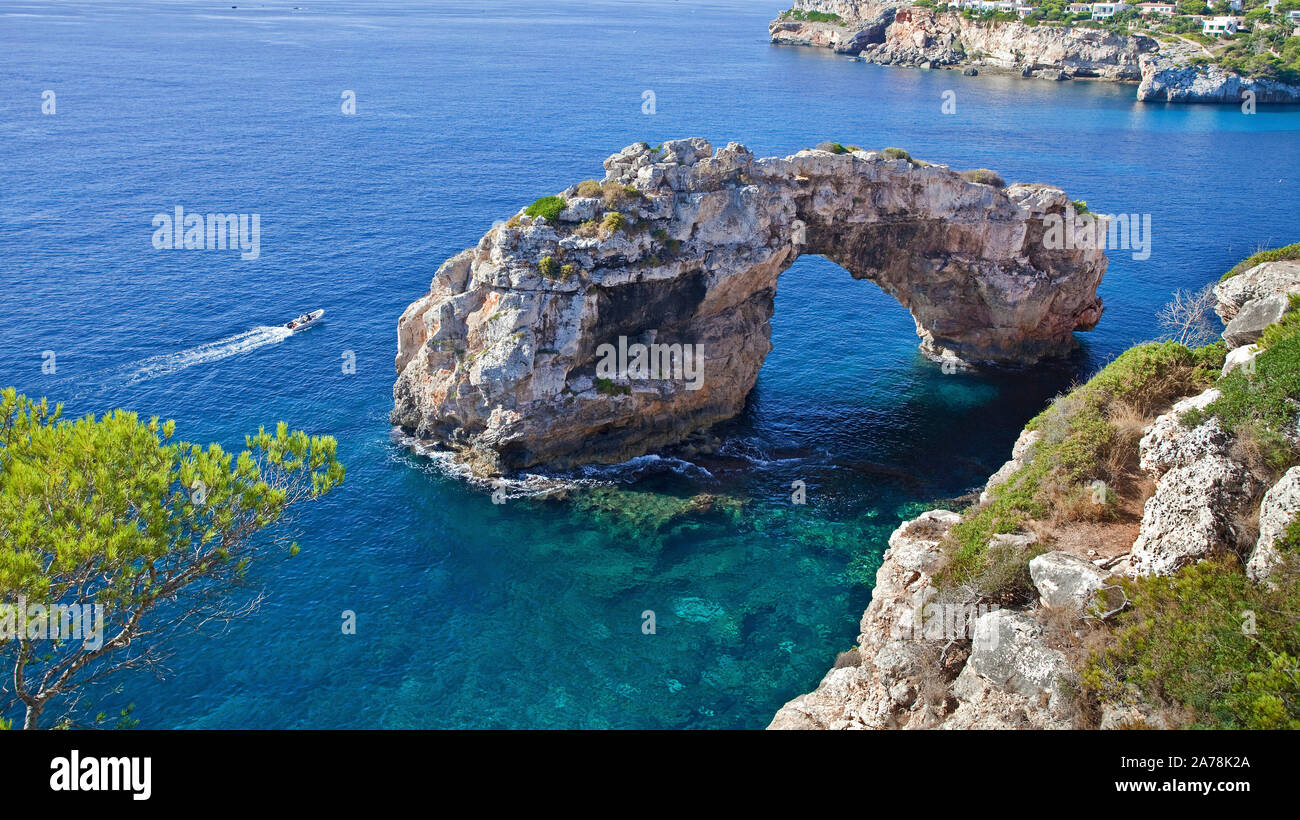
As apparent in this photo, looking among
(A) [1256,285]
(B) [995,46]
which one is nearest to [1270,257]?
(A) [1256,285]

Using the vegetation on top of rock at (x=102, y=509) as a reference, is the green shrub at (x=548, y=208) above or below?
above

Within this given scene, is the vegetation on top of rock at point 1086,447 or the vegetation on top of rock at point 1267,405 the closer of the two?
the vegetation on top of rock at point 1267,405

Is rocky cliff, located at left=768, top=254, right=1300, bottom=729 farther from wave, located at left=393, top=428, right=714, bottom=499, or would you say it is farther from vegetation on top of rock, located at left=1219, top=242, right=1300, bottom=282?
wave, located at left=393, top=428, right=714, bottom=499

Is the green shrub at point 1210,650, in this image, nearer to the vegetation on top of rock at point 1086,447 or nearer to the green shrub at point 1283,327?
the vegetation on top of rock at point 1086,447

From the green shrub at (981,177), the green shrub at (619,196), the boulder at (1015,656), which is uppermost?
the green shrub at (981,177)

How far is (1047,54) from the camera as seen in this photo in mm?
167625

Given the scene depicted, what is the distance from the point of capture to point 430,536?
44750mm

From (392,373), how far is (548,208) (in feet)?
60.8

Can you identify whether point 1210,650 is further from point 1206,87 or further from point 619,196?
point 1206,87

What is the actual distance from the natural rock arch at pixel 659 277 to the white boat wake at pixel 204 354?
1535 cm

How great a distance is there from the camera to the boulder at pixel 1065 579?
26.0m

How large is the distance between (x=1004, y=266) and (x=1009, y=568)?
34692 mm

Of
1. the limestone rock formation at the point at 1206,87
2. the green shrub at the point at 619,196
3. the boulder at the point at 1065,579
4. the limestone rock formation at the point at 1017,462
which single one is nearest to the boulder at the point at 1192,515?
the boulder at the point at 1065,579
